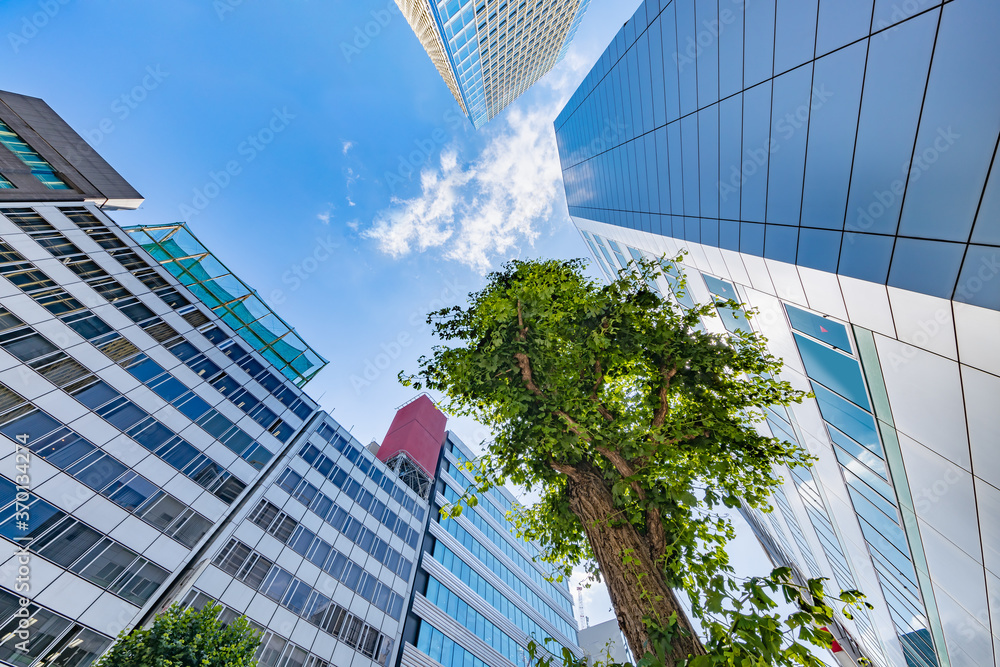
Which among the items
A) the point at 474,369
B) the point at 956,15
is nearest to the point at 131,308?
the point at 474,369

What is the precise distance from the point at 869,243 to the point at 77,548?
24.7 meters

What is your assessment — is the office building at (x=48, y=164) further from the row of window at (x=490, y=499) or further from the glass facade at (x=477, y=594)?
the row of window at (x=490, y=499)

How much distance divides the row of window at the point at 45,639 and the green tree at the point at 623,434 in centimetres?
1555

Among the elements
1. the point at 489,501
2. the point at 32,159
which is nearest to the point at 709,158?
the point at 32,159

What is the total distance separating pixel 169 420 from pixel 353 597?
14344 millimetres

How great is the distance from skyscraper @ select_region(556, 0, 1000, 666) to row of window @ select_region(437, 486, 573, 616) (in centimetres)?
2922

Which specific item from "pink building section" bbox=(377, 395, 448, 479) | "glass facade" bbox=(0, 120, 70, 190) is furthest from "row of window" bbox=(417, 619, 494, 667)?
"glass facade" bbox=(0, 120, 70, 190)

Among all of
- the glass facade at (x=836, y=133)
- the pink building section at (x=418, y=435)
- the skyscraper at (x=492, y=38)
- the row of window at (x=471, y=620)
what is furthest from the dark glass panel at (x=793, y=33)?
the skyscraper at (x=492, y=38)

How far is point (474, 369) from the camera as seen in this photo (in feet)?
23.9

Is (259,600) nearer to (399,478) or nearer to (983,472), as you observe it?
(399,478)

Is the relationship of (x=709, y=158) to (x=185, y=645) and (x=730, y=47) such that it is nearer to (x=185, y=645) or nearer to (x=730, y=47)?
(x=730, y=47)

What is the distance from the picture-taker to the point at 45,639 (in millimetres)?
11328

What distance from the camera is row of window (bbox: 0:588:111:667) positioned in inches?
420

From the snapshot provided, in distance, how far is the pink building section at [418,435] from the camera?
35.0 meters
